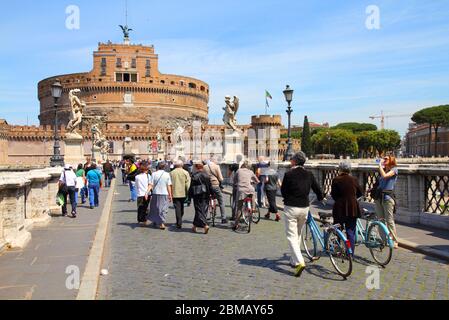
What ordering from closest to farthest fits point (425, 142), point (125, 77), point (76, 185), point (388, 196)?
point (388, 196), point (76, 185), point (125, 77), point (425, 142)

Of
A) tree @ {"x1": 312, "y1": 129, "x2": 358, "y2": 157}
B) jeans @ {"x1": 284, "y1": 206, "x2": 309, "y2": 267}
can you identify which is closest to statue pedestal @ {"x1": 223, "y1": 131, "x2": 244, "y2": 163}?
jeans @ {"x1": 284, "y1": 206, "x2": 309, "y2": 267}

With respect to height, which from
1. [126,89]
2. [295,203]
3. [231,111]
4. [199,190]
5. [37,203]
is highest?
[126,89]

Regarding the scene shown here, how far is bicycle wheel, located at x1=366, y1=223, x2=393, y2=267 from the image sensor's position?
712cm

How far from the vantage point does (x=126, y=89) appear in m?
106

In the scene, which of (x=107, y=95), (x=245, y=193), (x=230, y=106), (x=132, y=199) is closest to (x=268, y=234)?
(x=245, y=193)

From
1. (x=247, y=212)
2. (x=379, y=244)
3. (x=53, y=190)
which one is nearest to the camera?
(x=379, y=244)

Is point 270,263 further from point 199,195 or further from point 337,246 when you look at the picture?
point 199,195

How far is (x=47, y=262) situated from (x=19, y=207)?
2008 mm

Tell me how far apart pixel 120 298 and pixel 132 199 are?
1308cm

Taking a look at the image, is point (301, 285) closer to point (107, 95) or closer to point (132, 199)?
point (132, 199)

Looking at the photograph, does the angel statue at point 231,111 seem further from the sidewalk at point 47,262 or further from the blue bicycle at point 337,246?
the blue bicycle at point 337,246

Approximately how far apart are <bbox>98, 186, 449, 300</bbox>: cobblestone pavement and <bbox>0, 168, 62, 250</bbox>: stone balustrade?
169cm

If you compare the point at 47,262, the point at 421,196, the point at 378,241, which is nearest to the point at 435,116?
the point at 421,196

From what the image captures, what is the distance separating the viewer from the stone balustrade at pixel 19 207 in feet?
26.9
